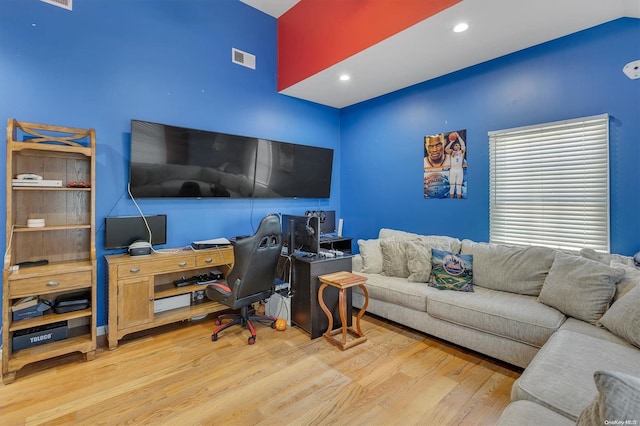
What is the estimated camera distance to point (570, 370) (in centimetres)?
158

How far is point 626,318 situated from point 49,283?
4.07m

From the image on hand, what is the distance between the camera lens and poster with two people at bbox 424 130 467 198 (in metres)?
3.70

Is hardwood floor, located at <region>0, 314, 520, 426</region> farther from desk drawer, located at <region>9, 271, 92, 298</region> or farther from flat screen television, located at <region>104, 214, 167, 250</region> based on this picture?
flat screen television, located at <region>104, 214, 167, 250</region>

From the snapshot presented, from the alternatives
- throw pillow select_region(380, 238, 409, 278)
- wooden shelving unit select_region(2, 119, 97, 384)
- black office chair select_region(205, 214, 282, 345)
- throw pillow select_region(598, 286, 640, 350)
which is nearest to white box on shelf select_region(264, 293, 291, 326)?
black office chair select_region(205, 214, 282, 345)

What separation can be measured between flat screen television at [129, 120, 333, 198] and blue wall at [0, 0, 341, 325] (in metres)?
0.18

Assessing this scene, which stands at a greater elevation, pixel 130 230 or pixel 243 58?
pixel 243 58

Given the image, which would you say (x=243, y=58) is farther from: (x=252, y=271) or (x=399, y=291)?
(x=399, y=291)

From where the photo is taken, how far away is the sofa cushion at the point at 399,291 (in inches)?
118

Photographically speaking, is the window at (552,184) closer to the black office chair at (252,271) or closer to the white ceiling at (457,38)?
the white ceiling at (457,38)

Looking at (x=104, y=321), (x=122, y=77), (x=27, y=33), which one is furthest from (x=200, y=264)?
(x=27, y=33)

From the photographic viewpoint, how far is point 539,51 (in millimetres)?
3092

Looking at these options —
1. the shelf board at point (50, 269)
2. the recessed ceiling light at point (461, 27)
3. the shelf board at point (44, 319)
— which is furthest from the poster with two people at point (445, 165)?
the shelf board at point (44, 319)

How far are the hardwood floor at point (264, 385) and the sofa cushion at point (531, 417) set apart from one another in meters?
0.67

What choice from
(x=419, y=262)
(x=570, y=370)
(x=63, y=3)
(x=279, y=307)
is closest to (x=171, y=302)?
(x=279, y=307)
